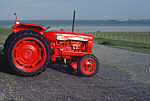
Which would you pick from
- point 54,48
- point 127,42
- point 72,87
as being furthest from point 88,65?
point 127,42

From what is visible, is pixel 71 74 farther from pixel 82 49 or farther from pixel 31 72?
pixel 31 72

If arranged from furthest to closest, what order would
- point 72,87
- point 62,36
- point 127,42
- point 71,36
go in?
1. point 127,42
2. point 71,36
3. point 62,36
4. point 72,87

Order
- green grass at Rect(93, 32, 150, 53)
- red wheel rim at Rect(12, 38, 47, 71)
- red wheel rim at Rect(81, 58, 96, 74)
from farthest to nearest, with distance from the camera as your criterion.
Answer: green grass at Rect(93, 32, 150, 53)
red wheel rim at Rect(81, 58, 96, 74)
red wheel rim at Rect(12, 38, 47, 71)

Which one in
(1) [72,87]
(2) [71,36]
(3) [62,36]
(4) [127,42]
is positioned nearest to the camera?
(1) [72,87]

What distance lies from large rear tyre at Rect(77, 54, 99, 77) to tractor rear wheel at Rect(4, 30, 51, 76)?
1.27 metres

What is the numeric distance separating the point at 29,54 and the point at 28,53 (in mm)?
50

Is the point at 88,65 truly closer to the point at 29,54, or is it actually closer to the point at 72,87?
the point at 72,87

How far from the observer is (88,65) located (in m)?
8.24

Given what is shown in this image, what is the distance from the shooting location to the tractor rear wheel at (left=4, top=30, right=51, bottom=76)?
23.7 feet

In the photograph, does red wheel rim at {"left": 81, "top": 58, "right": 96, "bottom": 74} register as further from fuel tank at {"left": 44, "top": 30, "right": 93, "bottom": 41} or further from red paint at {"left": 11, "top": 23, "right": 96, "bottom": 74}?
fuel tank at {"left": 44, "top": 30, "right": 93, "bottom": 41}

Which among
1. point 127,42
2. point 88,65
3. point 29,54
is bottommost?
point 127,42

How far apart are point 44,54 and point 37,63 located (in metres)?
0.43

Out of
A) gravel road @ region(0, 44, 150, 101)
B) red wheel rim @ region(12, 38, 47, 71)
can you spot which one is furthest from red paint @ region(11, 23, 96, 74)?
gravel road @ region(0, 44, 150, 101)

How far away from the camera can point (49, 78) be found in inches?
298
